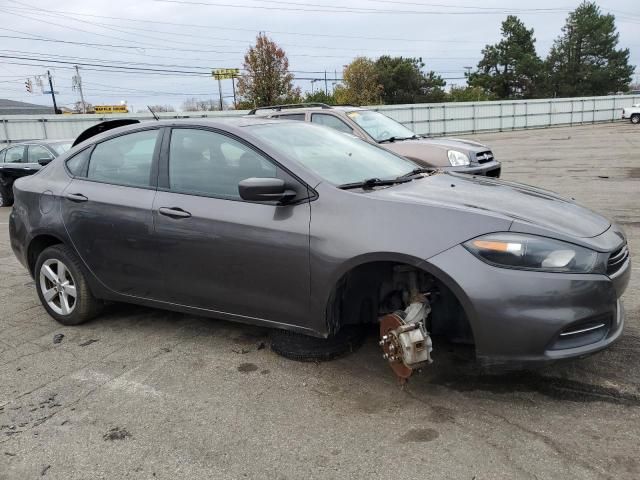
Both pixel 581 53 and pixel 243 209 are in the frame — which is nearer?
pixel 243 209

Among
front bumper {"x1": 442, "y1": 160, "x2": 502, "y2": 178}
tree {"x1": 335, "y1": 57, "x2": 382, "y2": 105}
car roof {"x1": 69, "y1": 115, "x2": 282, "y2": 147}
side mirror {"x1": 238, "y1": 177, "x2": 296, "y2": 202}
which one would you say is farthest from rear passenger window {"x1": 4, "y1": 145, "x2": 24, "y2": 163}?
tree {"x1": 335, "y1": 57, "x2": 382, "y2": 105}

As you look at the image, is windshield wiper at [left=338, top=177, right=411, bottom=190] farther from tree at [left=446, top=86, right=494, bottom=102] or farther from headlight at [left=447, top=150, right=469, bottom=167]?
tree at [left=446, top=86, right=494, bottom=102]

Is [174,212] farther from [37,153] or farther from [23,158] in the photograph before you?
[23,158]

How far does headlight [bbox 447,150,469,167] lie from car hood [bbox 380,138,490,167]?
0.05 m

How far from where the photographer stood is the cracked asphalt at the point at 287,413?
2656 millimetres

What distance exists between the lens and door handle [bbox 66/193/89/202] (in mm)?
4274

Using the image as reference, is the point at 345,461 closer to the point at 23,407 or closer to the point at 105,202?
the point at 23,407

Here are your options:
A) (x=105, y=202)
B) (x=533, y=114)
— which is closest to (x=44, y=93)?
(x=533, y=114)

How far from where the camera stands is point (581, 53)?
7912cm

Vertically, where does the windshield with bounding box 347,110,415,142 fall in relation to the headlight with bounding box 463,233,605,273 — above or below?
above

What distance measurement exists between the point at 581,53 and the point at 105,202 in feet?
289

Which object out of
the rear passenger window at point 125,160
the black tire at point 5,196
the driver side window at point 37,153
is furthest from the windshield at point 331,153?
the black tire at point 5,196

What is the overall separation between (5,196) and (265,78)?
30.9 meters

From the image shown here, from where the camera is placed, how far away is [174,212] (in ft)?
12.4
